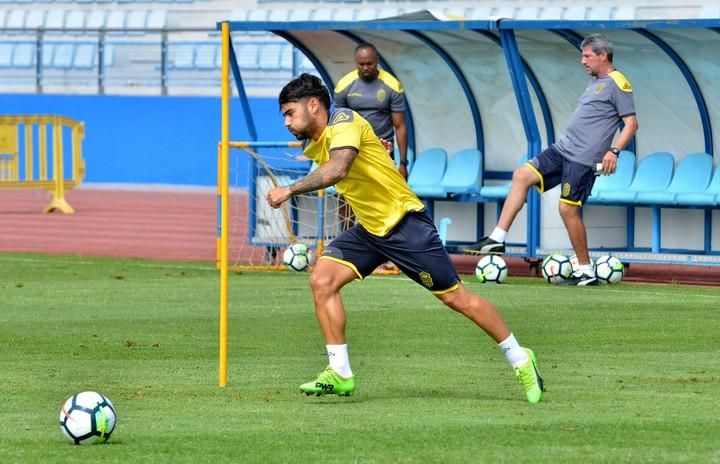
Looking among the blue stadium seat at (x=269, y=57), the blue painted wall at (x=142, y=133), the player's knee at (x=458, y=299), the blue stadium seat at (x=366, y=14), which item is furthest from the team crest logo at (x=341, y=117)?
the blue stadium seat at (x=366, y=14)

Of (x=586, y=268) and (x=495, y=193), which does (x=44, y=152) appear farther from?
(x=586, y=268)

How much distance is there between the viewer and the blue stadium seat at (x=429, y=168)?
18.0 metres

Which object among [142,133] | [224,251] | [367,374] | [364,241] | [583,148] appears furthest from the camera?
[142,133]

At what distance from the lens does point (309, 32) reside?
17688 mm

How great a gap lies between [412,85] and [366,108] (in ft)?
9.77

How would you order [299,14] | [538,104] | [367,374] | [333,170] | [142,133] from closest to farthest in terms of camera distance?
[333,170] → [367,374] → [538,104] → [142,133] → [299,14]

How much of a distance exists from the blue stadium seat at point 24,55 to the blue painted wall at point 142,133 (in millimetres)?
1312

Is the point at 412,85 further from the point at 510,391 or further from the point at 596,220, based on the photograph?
the point at 510,391

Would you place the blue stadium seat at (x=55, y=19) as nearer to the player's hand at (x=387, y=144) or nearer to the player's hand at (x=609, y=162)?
the player's hand at (x=387, y=144)

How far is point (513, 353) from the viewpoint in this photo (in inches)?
315

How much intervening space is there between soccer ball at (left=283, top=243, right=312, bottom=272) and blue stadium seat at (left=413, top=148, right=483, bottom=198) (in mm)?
1807

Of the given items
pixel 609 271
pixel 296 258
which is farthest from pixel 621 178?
pixel 296 258

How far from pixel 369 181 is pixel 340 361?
99 cm

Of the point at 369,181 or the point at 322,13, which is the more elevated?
the point at 322,13
